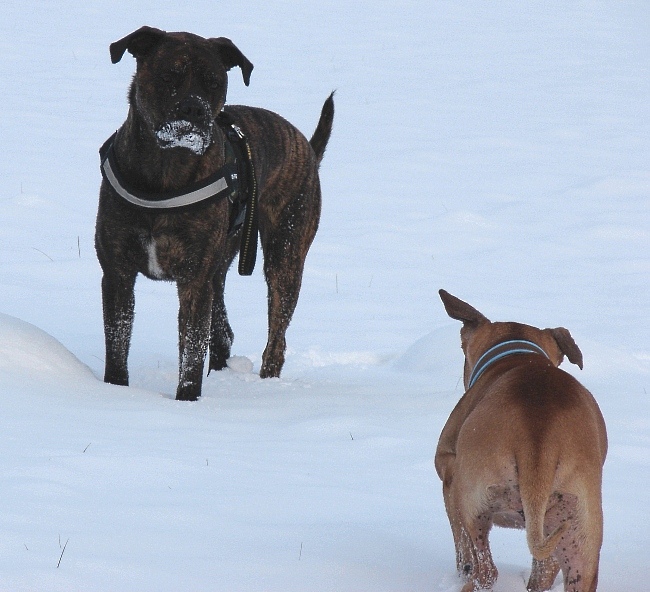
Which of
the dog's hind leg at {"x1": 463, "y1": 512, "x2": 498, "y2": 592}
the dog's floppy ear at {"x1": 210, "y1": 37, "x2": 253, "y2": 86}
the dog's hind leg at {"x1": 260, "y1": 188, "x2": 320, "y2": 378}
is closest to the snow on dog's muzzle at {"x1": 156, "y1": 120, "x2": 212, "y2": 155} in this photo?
the dog's floppy ear at {"x1": 210, "y1": 37, "x2": 253, "y2": 86}

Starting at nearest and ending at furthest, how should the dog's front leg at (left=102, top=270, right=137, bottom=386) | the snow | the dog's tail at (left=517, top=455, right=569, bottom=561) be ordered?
the dog's tail at (left=517, top=455, right=569, bottom=561)
the snow
the dog's front leg at (left=102, top=270, right=137, bottom=386)

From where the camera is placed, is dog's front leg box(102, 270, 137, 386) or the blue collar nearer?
the blue collar

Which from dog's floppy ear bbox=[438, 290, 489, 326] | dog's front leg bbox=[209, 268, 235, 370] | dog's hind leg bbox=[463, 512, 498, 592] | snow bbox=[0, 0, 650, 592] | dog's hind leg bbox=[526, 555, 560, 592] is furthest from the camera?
dog's front leg bbox=[209, 268, 235, 370]

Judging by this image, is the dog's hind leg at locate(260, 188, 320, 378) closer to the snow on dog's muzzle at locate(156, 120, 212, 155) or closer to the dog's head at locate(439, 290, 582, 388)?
the snow on dog's muzzle at locate(156, 120, 212, 155)

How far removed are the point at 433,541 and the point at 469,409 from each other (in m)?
0.47

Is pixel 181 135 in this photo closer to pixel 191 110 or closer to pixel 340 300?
pixel 191 110

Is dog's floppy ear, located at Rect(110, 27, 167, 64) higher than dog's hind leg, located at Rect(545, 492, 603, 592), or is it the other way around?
dog's floppy ear, located at Rect(110, 27, 167, 64)

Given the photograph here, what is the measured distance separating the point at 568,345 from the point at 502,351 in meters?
0.22

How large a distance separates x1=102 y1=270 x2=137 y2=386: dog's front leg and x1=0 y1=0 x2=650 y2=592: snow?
18 centimetres

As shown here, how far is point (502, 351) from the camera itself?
3.35 meters

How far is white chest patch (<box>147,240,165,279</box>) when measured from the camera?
4.98m

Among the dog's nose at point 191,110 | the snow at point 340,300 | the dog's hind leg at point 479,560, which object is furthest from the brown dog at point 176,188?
the dog's hind leg at point 479,560

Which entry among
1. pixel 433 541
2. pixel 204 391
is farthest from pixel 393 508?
pixel 204 391

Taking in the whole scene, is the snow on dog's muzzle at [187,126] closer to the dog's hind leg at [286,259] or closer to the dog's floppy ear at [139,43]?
the dog's floppy ear at [139,43]
